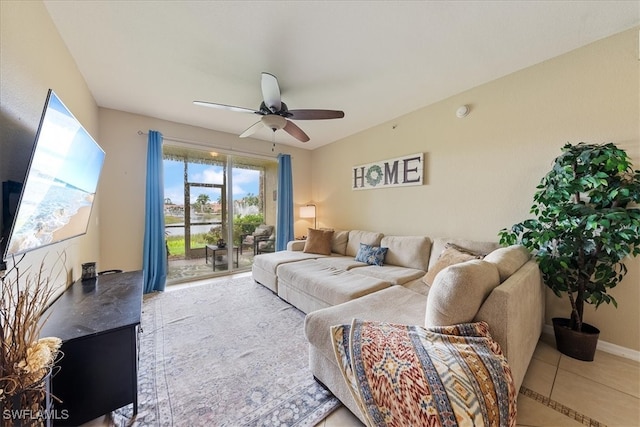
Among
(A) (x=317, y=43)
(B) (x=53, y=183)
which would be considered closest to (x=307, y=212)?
(A) (x=317, y=43)

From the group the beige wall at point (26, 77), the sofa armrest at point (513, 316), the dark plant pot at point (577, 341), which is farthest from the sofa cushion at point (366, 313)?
the beige wall at point (26, 77)

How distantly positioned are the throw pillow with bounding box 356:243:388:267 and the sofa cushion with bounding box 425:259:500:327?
5.93ft

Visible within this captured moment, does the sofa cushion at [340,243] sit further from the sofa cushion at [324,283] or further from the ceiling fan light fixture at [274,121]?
the ceiling fan light fixture at [274,121]

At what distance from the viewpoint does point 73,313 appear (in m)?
1.44

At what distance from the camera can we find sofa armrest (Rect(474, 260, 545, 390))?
115 cm

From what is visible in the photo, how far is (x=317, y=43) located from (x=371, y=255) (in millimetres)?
2462

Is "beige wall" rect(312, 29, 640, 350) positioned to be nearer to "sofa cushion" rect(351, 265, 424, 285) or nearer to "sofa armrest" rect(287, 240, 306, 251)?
"sofa cushion" rect(351, 265, 424, 285)

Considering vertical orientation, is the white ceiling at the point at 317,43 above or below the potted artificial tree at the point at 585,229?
above

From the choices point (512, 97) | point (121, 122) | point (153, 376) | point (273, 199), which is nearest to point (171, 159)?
point (121, 122)

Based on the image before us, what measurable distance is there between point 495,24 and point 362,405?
2617 millimetres

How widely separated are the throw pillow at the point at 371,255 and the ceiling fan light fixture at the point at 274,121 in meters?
1.98

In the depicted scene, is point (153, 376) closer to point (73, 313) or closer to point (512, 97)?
point (73, 313)

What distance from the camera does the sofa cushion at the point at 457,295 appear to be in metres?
1.15

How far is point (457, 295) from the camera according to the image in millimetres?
1146
